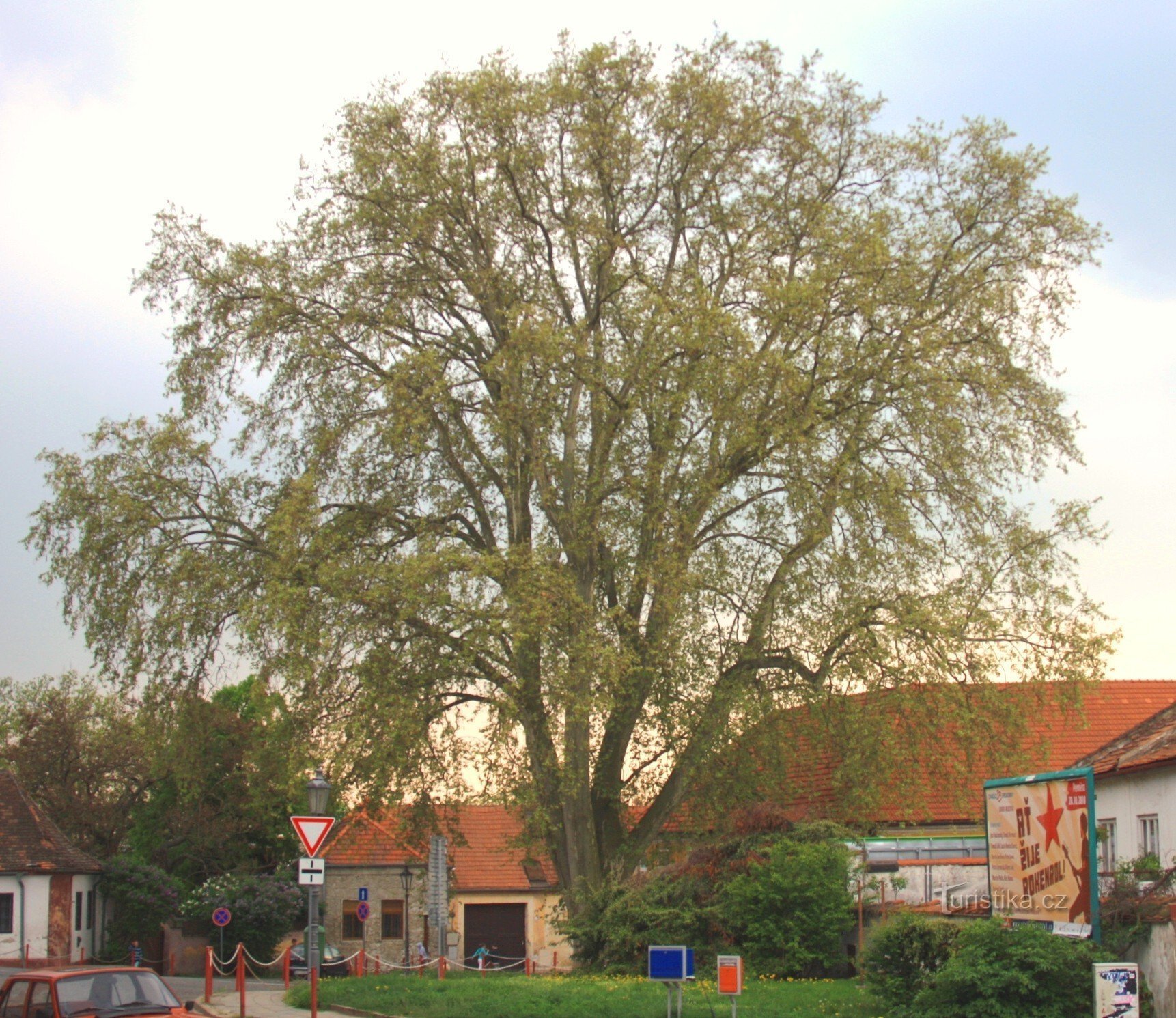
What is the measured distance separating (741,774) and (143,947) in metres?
30.3

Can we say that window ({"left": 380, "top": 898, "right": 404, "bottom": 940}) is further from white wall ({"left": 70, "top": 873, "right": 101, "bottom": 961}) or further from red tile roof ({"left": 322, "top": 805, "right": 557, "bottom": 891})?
white wall ({"left": 70, "top": 873, "right": 101, "bottom": 961})

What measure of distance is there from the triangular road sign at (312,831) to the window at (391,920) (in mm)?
34390

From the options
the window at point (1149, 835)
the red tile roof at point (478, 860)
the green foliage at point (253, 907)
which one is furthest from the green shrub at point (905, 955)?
the green foliage at point (253, 907)

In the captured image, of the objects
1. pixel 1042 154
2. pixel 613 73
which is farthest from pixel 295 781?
pixel 1042 154

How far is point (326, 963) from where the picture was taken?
40719 mm

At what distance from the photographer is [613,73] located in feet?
82.2

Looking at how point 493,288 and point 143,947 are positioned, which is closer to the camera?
point 493,288

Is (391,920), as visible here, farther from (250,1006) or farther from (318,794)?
(318,794)

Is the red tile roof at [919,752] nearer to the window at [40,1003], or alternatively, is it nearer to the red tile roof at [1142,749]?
the red tile roof at [1142,749]

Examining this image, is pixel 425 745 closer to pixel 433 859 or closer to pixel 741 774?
pixel 433 859

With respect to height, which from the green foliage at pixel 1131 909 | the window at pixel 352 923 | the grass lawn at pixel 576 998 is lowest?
the window at pixel 352 923

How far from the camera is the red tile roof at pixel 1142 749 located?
18688 millimetres

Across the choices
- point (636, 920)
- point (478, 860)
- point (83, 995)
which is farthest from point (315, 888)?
point (478, 860)

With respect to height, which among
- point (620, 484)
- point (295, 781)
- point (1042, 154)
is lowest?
point (295, 781)
